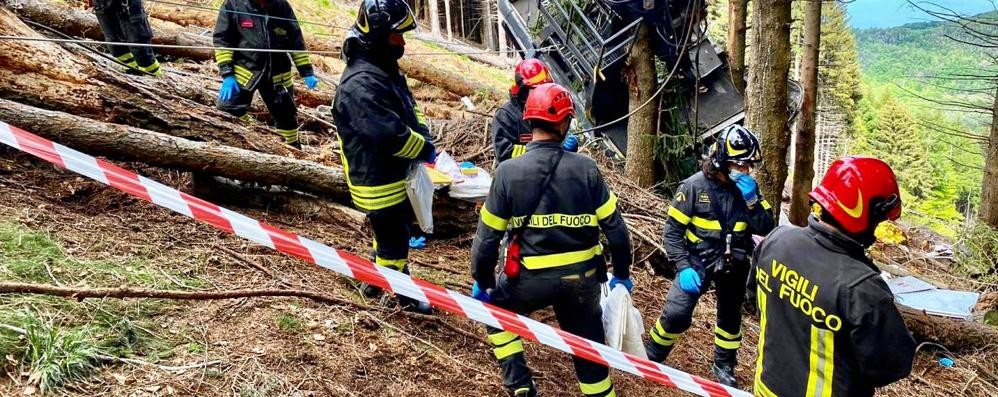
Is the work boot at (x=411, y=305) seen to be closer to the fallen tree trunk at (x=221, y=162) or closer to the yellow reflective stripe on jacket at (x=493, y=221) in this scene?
the yellow reflective stripe on jacket at (x=493, y=221)

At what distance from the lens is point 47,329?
229 cm

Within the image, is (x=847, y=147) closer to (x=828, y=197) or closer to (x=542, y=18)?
(x=542, y=18)

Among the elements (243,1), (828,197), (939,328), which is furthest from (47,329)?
(939,328)

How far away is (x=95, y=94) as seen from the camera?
13.8 ft

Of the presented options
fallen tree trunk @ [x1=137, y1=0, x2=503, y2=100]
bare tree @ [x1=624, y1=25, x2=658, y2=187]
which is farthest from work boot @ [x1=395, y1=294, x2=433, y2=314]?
fallen tree trunk @ [x1=137, y1=0, x2=503, y2=100]

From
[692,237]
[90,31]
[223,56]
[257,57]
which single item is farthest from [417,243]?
[90,31]

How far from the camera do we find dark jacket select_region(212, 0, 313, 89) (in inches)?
197

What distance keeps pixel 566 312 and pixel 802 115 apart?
5886 millimetres

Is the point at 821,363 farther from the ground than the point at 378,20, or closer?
closer

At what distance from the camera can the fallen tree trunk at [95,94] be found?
3961 mm

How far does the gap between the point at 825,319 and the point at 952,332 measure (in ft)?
13.6

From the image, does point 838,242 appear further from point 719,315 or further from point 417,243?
point 417,243

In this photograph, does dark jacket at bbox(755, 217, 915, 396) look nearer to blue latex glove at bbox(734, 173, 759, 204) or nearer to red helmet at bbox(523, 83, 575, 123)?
red helmet at bbox(523, 83, 575, 123)

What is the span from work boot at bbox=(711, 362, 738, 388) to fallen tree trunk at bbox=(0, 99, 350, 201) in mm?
2949
